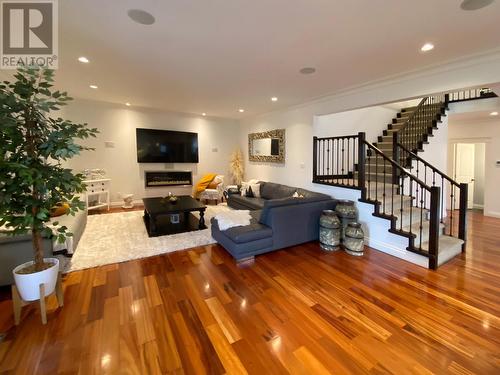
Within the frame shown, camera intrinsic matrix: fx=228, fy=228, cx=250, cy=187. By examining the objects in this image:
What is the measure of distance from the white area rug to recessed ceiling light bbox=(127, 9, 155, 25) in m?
2.93

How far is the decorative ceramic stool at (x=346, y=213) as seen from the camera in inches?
147

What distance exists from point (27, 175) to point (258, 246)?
2586mm

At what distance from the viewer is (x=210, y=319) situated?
208 cm

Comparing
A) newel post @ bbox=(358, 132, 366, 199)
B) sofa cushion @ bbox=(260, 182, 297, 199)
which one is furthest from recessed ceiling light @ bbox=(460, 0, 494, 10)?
sofa cushion @ bbox=(260, 182, 297, 199)

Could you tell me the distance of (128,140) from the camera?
6.54 m

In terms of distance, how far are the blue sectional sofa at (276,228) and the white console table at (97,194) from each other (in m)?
3.89

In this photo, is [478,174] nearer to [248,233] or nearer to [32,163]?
[248,233]

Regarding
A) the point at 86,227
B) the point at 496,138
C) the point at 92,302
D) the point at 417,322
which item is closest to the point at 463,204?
the point at 417,322

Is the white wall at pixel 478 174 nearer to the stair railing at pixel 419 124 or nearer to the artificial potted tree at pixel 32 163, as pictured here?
the stair railing at pixel 419 124

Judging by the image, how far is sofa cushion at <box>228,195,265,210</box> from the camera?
16.6 feet

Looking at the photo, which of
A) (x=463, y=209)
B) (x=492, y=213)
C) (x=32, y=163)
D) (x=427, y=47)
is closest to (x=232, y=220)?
(x=32, y=163)

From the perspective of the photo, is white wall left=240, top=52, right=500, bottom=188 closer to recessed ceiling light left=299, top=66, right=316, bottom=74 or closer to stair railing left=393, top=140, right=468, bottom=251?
stair railing left=393, top=140, right=468, bottom=251

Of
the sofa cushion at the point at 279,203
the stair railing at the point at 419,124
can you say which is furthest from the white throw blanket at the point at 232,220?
the stair railing at the point at 419,124

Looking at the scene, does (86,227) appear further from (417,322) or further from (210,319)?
(417,322)
